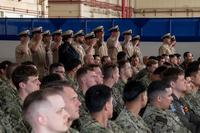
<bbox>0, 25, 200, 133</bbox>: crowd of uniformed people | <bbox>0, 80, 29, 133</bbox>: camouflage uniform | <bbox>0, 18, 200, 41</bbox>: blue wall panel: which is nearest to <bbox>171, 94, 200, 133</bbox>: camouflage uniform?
<bbox>0, 25, 200, 133</bbox>: crowd of uniformed people

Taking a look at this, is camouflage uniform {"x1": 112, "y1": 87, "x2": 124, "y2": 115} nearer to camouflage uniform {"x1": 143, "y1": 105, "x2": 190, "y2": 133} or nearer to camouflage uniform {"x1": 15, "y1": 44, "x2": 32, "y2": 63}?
camouflage uniform {"x1": 143, "y1": 105, "x2": 190, "y2": 133}

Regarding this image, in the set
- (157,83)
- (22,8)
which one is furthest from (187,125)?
(22,8)

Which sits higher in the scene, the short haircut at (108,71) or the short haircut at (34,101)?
the short haircut at (34,101)

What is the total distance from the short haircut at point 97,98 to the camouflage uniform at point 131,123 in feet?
0.90

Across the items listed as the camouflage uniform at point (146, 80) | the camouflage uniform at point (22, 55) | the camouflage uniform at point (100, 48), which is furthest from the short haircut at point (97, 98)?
the camouflage uniform at point (100, 48)

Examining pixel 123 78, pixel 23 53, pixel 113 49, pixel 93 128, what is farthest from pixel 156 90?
pixel 113 49

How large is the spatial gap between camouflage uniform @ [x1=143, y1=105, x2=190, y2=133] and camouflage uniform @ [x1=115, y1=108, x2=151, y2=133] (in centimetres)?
17

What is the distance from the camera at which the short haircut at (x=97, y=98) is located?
3.27m

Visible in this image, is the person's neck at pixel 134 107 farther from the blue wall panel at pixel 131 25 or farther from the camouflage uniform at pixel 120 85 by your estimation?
the blue wall panel at pixel 131 25

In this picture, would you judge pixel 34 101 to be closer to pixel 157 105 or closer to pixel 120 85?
pixel 157 105

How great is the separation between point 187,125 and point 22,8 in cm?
1282

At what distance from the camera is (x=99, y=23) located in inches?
500

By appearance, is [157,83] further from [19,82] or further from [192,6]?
[192,6]

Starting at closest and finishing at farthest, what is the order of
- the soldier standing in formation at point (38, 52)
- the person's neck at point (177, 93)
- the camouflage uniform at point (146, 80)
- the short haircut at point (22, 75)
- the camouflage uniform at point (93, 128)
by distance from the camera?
the camouflage uniform at point (93, 128) → the short haircut at point (22, 75) → the person's neck at point (177, 93) → the camouflage uniform at point (146, 80) → the soldier standing in formation at point (38, 52)
